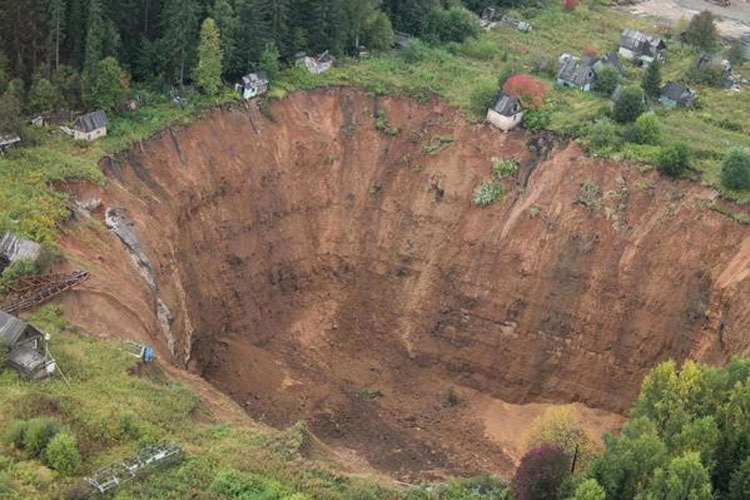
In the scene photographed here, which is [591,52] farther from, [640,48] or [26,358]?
[26,358]

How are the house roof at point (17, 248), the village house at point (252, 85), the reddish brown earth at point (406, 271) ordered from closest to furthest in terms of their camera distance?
the house roof at point (17, 248) → the reddish brown earth at point (406, 271) → the village house at point (252, 85)

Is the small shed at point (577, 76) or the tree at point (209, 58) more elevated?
the tree at point (209, 58)

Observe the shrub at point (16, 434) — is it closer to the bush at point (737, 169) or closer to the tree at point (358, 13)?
the bush at point (737, 169)

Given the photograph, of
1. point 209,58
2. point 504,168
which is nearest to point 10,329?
point 209,58

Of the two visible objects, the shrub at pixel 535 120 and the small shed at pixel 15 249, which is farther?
the shrub at pixel 535 120

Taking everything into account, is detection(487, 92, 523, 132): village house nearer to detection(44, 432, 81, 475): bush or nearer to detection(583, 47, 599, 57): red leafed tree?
detection(583, 47, 599, 57): red leafed tree

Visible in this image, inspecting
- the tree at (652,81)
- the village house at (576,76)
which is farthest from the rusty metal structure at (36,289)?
the tree at (652,81)

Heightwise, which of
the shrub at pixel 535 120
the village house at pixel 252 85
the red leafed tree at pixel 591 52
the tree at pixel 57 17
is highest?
the tree at pixel 57 17
